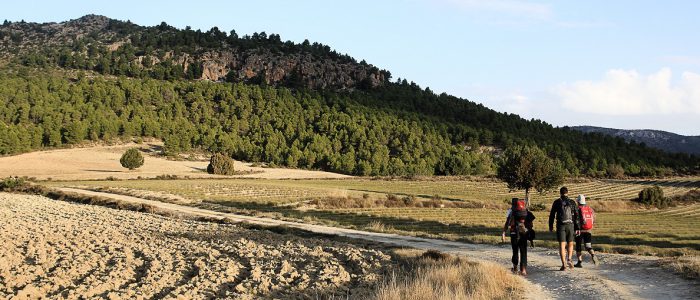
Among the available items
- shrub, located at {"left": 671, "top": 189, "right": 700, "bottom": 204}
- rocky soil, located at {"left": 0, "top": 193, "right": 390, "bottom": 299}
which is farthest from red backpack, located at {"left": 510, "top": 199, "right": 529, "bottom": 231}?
shrub, located at {"left": 671, "top": 189, "right": 700, "bottom": 204}

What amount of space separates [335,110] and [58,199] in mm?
107762

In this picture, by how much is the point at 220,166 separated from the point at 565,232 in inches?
3117

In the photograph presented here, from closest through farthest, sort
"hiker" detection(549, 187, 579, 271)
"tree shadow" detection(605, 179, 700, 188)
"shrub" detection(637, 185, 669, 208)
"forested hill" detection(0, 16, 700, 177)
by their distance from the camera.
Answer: "hiker" detection(549, 187, 579, 271)
"shrub" detection(637, 185, 669, 208)
"tree shadow" detection(605, 179, 700, 188)
"forested hill" detection(0, 16, 700, 177)

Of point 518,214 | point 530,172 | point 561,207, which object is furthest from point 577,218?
point 530,172

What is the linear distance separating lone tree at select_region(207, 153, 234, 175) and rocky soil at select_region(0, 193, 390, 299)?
2368 inches

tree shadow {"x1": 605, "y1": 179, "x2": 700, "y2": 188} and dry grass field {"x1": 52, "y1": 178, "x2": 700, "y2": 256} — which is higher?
tree shadow {"x1": 605, "y1": 179, "x2": 700, "y2": 188}

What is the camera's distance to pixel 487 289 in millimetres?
12625

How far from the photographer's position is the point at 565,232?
49.9 ft

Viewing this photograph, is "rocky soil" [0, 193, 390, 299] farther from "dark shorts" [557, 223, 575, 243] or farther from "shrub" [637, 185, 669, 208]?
"shrub" [637, 185, 669, 208]

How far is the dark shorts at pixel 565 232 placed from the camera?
1514 centimetres

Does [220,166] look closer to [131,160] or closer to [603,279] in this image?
[131,160]

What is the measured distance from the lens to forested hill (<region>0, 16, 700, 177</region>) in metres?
114

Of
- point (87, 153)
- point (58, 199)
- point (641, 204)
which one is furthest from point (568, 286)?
point (87, 153)

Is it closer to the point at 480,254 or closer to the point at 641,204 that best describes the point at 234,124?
the point at 641,204
